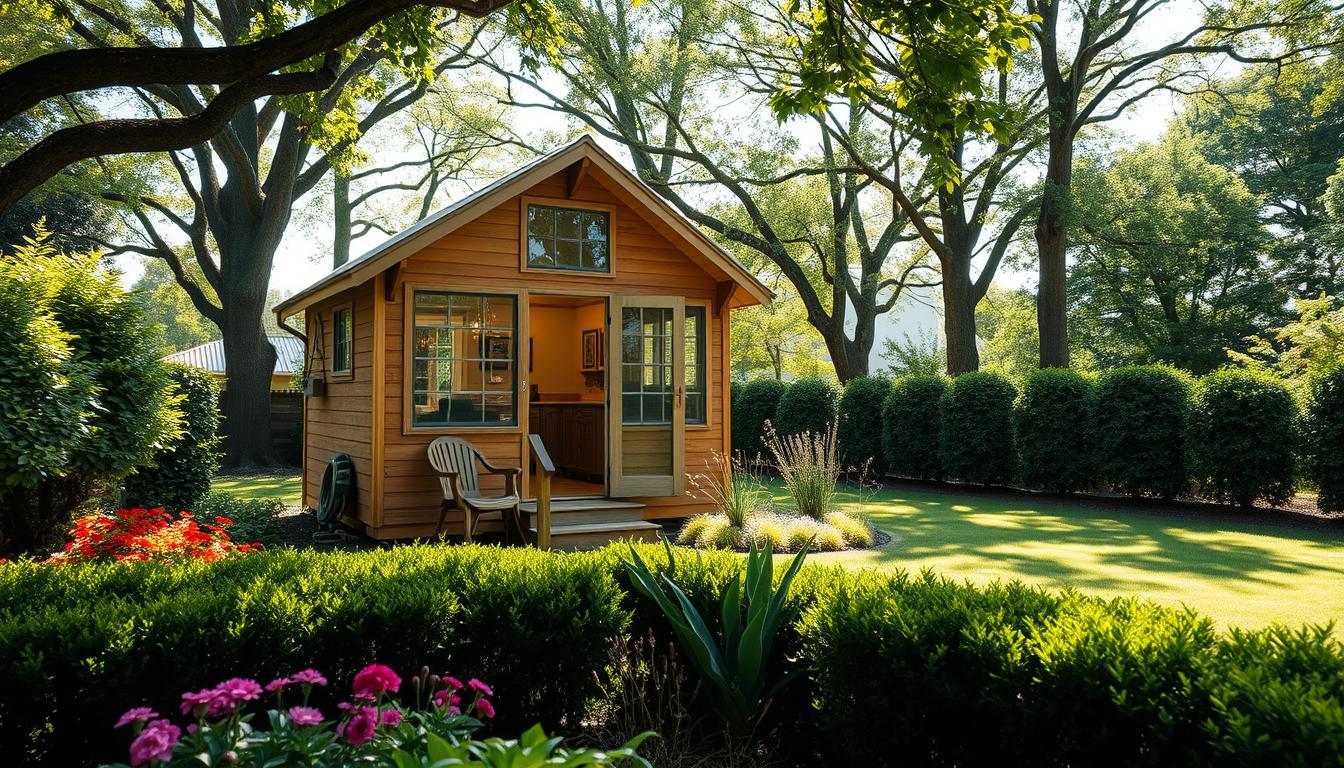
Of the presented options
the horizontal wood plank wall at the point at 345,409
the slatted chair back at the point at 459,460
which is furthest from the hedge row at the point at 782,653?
the horizontal wood plank wall at the point at 345,409

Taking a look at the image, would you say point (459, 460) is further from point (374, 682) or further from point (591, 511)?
point (374, 682)

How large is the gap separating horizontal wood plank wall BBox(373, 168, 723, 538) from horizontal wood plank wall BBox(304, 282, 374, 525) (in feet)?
0.93

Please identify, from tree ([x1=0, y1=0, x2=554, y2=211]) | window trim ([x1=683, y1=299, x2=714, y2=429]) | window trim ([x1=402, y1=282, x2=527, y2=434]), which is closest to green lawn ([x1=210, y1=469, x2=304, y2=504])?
window trim ([x1=402, y1=282, x2=527, y2=434])

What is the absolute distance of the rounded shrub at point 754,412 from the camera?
59.0ft

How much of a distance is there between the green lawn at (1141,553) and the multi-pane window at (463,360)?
3.82 meters

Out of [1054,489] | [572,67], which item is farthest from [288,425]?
[1054,489]

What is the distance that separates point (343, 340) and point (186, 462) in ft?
7.18

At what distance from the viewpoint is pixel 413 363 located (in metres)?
8.90

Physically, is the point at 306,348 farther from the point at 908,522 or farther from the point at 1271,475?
the point at 1271,475

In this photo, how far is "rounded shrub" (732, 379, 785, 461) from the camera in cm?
1797

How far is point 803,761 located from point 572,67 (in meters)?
18.8

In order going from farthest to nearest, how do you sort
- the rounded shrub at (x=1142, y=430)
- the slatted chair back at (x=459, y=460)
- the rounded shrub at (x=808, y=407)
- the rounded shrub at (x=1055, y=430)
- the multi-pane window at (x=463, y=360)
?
the rounded shrub at (x=808, y=407)
the rounded shrub at (x=1055, y=430)
the rounded shrub at (x=1142, y=430)
the multi-pane window at (x=463, y=360)
the slatted chair back at (x=459, y=460)

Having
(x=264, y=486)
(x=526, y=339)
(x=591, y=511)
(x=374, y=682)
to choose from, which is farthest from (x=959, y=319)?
(x=374, y=682)

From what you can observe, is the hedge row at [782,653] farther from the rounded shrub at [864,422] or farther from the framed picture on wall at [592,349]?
the rounded shrub at [864,422]
